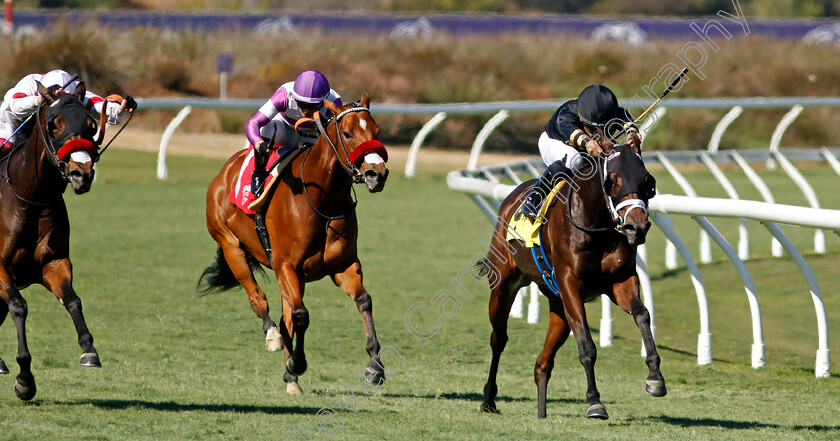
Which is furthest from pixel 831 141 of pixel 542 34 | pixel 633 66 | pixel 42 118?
pixel 42 118

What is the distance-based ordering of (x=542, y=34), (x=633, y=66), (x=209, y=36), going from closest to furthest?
1. (x=633, y=66)
2. (x=209, y=36)
3. (x=542, y=34)

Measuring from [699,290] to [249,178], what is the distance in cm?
276

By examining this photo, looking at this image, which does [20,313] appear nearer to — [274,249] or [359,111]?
[274,249]

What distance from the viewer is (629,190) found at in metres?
4.76

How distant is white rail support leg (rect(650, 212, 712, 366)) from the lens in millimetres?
6645

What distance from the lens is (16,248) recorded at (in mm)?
5305

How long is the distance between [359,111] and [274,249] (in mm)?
929

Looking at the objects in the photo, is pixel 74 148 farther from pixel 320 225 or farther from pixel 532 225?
pixel 532 225

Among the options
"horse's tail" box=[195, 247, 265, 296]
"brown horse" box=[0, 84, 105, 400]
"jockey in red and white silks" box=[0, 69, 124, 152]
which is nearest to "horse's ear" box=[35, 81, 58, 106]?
"brown horse" box=[0, 84, 105, 400]

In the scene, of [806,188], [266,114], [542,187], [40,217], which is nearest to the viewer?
[40,217]

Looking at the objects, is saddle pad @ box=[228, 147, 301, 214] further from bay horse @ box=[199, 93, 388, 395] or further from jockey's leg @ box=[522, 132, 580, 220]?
jockey's leg @ box=[522, 132, 580, 220]

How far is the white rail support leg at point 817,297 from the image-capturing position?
6.11m

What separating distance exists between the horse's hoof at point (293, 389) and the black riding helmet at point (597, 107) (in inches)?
82.8

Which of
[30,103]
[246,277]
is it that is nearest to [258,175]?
[246,277]
